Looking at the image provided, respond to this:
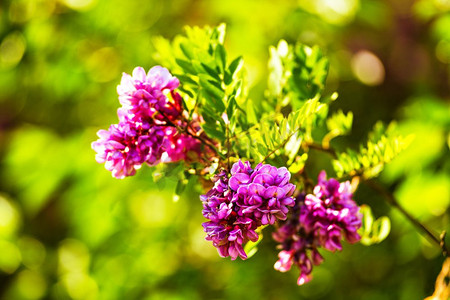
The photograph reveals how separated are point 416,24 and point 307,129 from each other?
3.70 ft

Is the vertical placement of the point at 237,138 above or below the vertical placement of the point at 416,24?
below

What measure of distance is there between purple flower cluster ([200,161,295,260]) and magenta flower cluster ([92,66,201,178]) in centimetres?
11

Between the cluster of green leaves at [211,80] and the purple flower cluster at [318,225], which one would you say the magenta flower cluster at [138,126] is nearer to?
the cluster of green leaves at [211,80]

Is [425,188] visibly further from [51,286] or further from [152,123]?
[51,286]

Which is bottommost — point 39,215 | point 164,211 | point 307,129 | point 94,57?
point 307,129

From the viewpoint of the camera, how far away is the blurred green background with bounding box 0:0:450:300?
56.4 inches

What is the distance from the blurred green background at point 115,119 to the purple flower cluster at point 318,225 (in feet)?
2.31

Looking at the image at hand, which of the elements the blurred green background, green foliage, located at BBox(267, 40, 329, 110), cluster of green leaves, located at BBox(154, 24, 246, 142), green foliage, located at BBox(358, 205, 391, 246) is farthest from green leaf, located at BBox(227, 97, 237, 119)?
the blurred green background

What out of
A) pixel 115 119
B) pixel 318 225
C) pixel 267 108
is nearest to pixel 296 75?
pixel 267 108

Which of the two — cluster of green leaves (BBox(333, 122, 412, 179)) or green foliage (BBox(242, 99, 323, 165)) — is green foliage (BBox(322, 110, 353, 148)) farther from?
green foliage (BBox(242, 99, 323, 165))

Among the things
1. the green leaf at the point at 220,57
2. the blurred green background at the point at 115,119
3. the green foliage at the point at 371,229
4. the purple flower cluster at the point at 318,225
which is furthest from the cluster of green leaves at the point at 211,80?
the blurred green background at the point at 115,119

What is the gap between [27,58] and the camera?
1653 mm

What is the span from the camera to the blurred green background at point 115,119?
1434 millimetres

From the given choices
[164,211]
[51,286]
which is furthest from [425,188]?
[51,286]
